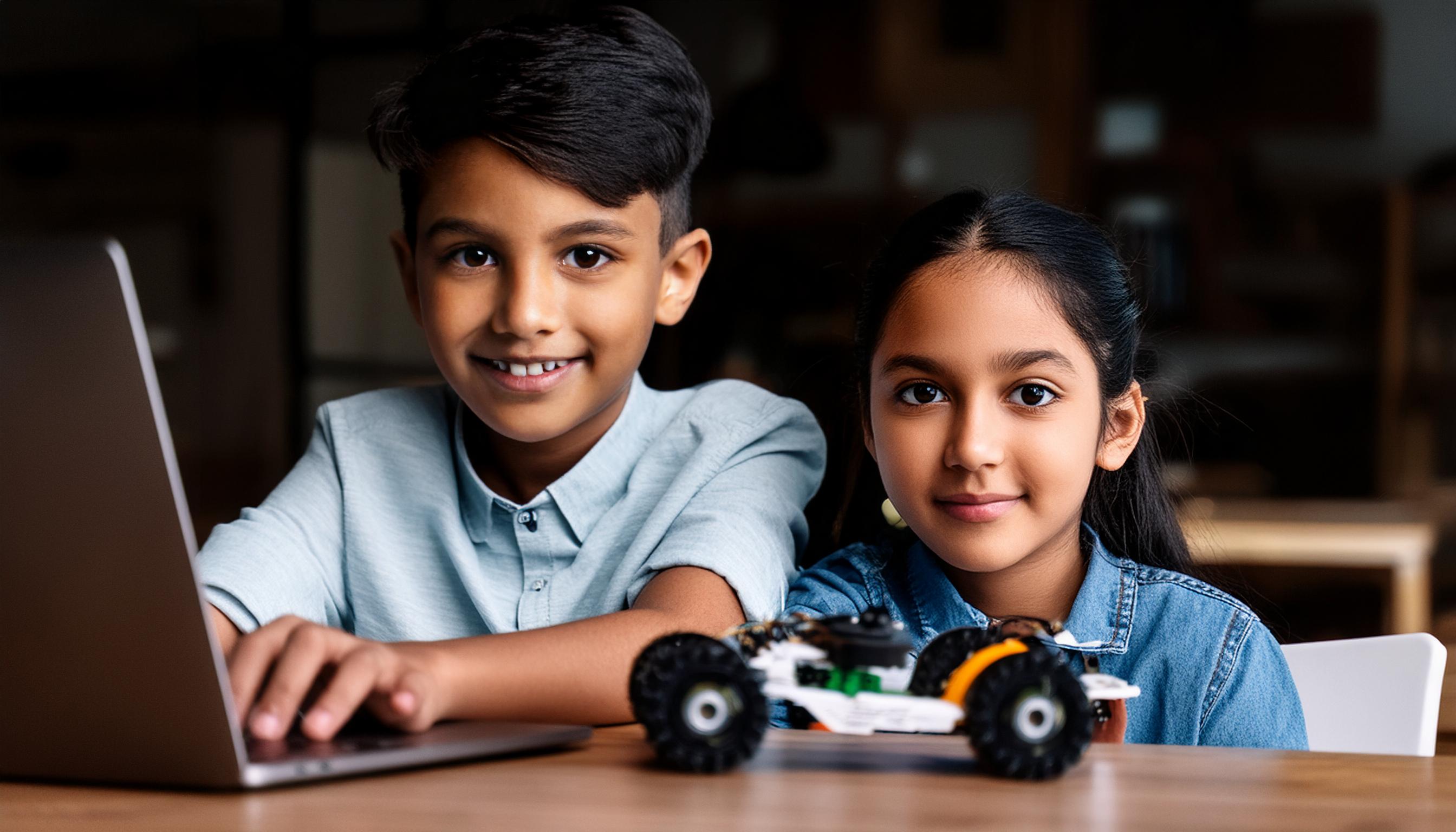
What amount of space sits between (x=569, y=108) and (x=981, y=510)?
490 millimetres

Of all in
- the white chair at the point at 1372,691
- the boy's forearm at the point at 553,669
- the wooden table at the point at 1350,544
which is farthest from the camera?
the wooden table at the point at 1350,544

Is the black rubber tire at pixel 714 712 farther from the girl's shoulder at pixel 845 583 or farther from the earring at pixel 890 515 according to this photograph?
the earring at pixel 890 515

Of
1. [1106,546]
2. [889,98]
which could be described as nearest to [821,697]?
[1106,546]

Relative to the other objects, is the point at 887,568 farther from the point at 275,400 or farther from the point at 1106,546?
the point at 275,400

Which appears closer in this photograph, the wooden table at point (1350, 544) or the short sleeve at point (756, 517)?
the short sleeve at point (756, 517)

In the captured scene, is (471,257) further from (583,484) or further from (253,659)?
(253,659)

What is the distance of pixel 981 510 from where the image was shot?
1043mm

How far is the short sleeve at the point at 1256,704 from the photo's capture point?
3.29ft

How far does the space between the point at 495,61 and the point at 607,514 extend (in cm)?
42

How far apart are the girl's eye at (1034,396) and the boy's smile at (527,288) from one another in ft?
1.11

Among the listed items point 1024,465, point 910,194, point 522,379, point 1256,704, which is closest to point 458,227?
point 522,379

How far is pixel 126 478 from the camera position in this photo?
555 millimetres

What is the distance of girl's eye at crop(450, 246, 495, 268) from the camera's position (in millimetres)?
1129

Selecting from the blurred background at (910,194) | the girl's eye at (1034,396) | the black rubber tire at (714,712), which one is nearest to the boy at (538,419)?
the girl's eye at (1034,396)
